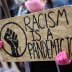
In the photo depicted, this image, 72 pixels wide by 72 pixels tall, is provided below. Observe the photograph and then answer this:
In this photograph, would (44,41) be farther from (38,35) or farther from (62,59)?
(62,59)

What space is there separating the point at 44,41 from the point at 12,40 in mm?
196

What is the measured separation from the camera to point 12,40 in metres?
1.56

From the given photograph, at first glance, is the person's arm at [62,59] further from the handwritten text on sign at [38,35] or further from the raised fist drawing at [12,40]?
the raised fist drawing at [12,40]

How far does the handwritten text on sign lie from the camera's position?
1378 millimetres

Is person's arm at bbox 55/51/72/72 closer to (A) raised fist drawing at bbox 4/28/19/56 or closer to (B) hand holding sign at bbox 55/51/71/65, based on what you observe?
(B) hand holding sign at bbox 55/51/71/65

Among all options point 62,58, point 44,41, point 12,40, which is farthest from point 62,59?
point 12,40

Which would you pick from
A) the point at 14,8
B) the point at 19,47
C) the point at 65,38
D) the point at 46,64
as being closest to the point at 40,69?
the point at 46,64

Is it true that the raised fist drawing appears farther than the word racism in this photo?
Yes

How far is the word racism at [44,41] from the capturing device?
4.58 feet

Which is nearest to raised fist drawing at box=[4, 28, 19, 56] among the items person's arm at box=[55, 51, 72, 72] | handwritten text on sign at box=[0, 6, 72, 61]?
handwritten text on sign at box=[0, 6, 72, 61]

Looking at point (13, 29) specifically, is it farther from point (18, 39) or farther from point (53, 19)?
point (53, 19)

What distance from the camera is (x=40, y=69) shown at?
1546 mm

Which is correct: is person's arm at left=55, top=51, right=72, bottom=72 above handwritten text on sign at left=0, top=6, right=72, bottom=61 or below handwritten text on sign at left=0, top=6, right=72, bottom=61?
below

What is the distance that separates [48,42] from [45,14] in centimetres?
13
